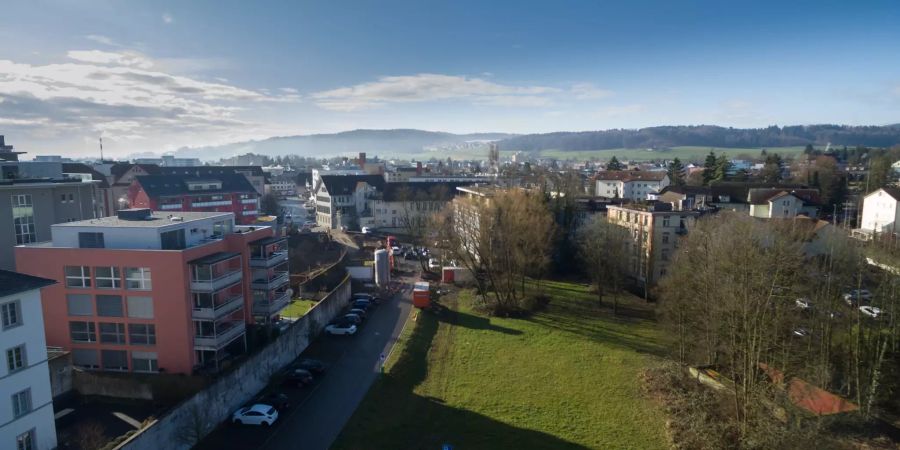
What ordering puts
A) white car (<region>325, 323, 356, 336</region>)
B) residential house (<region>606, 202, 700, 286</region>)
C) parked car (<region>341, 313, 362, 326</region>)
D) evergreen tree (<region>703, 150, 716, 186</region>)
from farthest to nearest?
evergreen tree (<region>703, 150, 716, 186</region>) → residential house (<region>606, 202, 700, 286</region>) → parked car (<region>341, 313, 362, 326</region>) → white car (<region>325, 323, 356, 336</region>)

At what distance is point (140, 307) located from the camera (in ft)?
69.9

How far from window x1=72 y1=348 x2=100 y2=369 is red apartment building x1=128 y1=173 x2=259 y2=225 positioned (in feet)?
87.5

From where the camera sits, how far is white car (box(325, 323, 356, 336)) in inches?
1194

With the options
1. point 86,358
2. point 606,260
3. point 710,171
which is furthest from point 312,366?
point 710,171

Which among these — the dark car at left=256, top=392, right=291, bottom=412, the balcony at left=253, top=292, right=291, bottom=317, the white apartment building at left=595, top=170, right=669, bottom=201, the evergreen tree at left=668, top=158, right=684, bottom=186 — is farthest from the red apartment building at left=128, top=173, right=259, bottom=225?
the evergreen tree at left=668, top=158, right=684, bottom=186

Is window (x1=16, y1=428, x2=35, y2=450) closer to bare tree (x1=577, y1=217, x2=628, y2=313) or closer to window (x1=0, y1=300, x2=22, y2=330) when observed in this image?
window (x1=0, y1=300, x2=22, y2=330)

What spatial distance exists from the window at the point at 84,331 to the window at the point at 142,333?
1.59m

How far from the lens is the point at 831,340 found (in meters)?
23.3

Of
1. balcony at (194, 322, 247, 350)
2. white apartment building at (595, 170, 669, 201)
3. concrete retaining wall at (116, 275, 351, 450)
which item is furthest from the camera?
white apartment building at (595, 170, 669, 201)

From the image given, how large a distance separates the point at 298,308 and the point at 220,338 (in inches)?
464

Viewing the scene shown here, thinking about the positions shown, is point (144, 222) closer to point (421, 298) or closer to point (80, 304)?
point (80, 304)

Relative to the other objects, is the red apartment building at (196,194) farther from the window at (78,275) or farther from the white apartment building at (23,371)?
the white apartment building at (23,371)

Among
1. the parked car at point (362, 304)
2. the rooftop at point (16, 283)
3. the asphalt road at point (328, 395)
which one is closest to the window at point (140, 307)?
the rooftop at point (16, 283)

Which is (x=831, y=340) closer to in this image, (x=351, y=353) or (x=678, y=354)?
(x=678, y=354)
